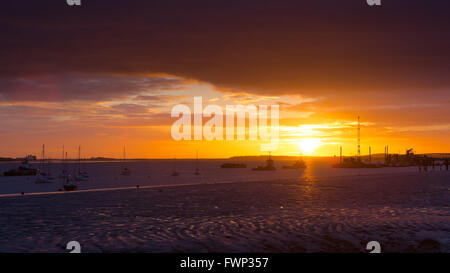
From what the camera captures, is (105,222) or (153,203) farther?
(153,203)

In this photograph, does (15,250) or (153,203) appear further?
(153,203)

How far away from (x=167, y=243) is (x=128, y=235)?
7.95 feet

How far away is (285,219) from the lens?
21.0 metres

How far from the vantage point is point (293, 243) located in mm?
14820

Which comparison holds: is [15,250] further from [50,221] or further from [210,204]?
[210,204]
